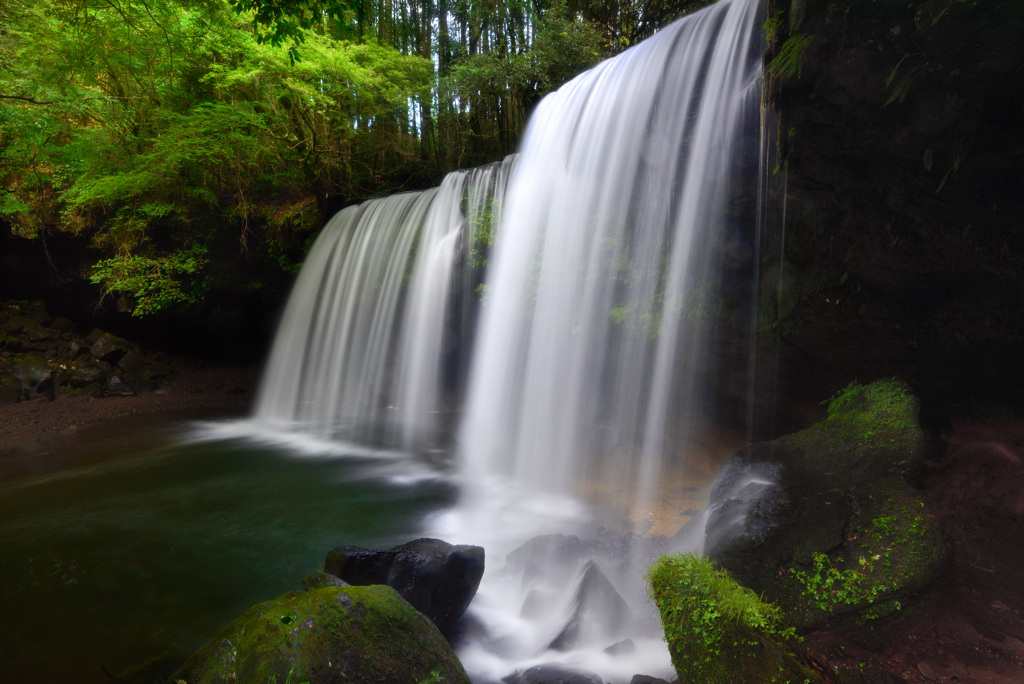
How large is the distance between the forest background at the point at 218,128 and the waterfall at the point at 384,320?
1.55 meters

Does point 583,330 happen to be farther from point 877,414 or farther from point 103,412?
point 103,412

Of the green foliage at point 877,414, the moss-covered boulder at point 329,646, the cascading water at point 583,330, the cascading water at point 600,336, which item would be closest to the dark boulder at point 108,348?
the cascading water at point 583,330

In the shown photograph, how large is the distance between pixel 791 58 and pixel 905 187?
3.88 ft

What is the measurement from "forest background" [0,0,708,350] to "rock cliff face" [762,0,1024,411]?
8126 millimetres

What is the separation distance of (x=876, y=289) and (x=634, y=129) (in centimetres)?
323

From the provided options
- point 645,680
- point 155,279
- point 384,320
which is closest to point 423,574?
point 645,680

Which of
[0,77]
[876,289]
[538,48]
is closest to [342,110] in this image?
[538,48]

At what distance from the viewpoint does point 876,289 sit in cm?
396

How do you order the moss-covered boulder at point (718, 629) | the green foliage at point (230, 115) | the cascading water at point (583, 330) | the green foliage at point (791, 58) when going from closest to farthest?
the moss-covered boulder at point (718, 629) → the green foliage at point (791, 58) → the cascading water at point (583, 330) → the green foliage at point (230, 115)

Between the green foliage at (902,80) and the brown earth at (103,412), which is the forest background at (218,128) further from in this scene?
the green foliage at (902,80)

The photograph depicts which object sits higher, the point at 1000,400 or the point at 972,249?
the point at 972,249

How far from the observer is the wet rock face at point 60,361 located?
9.82m

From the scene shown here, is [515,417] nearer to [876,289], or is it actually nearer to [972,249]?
[876,289]

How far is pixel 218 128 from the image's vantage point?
34.2 feet
